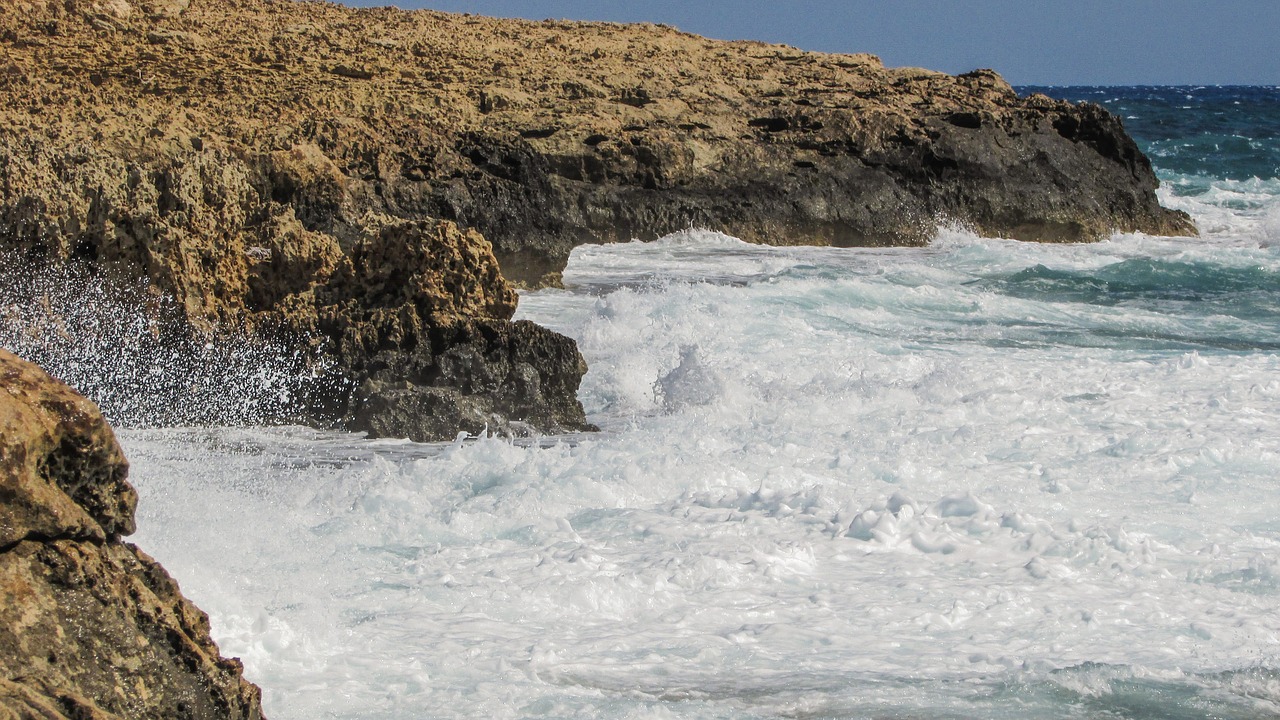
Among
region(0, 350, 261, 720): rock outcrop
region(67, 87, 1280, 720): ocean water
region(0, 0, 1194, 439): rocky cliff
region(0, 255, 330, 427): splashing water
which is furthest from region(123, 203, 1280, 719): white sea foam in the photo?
region(0, 0, 1194, 439): rocky cliff

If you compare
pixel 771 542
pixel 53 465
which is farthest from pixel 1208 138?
pixel 53 465

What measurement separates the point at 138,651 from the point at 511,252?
1106 centimetres

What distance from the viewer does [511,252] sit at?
45.5 feet

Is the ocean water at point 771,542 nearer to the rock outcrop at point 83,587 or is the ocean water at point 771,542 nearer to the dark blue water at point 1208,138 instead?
the rock outcrop at point 83,587

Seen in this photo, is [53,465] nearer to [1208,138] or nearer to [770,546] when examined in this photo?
[770,546]

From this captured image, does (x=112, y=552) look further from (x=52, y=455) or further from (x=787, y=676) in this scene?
(x=787, y=676)

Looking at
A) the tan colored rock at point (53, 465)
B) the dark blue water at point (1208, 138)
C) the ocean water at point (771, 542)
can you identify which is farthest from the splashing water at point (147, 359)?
the dark blue water at point (1208, 138)

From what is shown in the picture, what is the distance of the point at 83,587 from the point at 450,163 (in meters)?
11.8

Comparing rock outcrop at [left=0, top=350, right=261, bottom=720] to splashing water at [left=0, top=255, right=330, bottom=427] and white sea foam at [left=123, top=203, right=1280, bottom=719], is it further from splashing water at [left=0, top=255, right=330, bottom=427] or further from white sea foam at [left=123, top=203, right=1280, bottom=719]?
splashing water at [left=0, top=255, right=330, bottom=427]

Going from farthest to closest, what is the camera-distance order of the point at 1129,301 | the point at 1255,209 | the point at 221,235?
the point at 1255,209 < the point at 1129,301 < the point at 221,235

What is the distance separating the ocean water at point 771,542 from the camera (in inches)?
161

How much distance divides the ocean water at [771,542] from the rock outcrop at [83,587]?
75cm

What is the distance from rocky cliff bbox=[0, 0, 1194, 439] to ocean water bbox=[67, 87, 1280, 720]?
0.83 m

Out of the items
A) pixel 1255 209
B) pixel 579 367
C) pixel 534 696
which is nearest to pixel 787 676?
pixel 534 696
